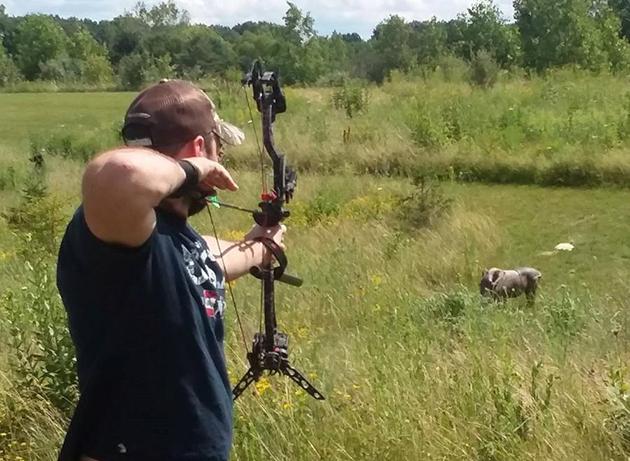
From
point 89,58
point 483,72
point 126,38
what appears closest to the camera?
point 483,72

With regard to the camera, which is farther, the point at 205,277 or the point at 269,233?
the point at 269,233

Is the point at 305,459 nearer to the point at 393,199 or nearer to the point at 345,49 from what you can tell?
the point at 393,199

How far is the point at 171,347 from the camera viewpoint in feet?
6.61

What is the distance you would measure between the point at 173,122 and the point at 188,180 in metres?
0.16

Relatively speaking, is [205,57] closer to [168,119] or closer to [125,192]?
[168,119]

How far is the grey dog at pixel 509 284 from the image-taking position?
23.5 ft

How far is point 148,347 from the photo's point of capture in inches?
78.8

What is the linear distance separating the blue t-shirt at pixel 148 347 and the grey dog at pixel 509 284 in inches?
205

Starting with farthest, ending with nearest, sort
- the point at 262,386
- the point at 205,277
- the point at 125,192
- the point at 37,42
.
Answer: the point at 37,42 → the point at 262,386 → the point at 205,277 → the point at 125,192

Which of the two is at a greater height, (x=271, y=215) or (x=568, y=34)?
(x=271, y=215)

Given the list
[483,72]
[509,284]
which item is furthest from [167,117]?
[483,72]

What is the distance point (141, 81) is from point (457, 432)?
154 ft

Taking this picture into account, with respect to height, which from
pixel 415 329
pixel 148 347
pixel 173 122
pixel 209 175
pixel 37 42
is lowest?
pixel 37 42

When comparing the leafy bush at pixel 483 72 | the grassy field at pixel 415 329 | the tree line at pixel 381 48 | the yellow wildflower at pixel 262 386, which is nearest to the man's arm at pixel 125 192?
the grassy field at pixel 415 329
